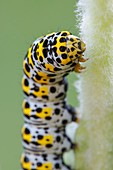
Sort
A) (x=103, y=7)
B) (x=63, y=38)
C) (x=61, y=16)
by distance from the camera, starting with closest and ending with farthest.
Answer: (x=103, y=7), (x=63, y=38), (x=61, y=16)

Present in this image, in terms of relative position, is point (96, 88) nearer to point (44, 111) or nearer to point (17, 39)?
point (44, 111)

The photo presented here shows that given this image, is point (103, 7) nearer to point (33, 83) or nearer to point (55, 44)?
point (55, 44)

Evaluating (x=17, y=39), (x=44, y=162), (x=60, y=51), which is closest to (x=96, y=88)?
(x=60, y=51)

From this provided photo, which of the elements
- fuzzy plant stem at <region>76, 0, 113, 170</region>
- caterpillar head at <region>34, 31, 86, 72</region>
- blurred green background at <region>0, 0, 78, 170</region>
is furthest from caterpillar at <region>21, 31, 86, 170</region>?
blurred green background at <region>0, 0, 78, 170</region>

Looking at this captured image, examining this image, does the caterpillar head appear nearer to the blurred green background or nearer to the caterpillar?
the caterpillar

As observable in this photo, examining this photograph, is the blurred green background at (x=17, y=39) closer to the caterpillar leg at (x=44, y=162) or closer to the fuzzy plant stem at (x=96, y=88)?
the caterpillar leg at (x=44, y=162)

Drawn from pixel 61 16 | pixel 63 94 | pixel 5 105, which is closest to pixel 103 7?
pixel 63 94
